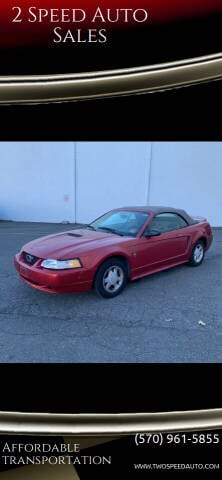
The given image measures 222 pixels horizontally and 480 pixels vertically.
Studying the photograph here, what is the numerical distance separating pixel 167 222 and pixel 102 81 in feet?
6.78

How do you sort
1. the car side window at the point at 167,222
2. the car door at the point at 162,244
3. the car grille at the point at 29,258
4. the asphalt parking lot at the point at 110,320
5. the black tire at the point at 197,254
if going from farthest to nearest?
the black tire at the point at 197,254
the car side window at the point at 167,222
the car door at the point at 162,244
the car grille at the point at 29,258
the asphalt parking lot at the point at 110,320

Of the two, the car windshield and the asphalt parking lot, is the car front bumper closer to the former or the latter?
the asphalt parking lot

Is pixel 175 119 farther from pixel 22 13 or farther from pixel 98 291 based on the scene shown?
pixel 98 291

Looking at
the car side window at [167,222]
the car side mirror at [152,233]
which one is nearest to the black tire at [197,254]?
the car side window at [167,222]

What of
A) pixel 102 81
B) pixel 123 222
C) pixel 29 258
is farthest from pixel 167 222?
pixel 102 81

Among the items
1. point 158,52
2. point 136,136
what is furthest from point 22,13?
point 136,136

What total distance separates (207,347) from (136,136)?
5.76ft

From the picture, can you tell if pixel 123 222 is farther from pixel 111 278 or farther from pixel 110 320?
pixel 110 320

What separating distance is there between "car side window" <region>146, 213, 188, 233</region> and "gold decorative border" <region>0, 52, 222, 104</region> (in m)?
1.78

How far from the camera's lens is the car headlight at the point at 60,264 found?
253 centimetres

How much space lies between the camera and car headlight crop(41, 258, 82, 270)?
2.53m

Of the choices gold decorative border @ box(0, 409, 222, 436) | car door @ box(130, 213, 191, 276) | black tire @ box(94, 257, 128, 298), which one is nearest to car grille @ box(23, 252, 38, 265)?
black tire @ box(94, 257, 128, 298)

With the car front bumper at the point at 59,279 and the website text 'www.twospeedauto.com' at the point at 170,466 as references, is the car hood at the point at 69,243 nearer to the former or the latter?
the car front bumper at the point at 59,279

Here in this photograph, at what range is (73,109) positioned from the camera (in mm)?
1508
